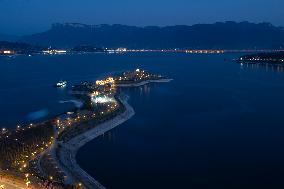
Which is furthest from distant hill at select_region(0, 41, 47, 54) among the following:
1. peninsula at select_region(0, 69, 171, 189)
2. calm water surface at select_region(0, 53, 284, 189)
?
peninsula at select_region(0, 69, 171, 189)

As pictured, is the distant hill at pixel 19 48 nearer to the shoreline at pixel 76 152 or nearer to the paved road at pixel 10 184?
the shoreline at pixel 76 152

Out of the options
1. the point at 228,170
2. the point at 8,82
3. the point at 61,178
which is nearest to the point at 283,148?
the point at 228,170

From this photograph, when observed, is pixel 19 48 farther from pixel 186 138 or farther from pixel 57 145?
pixel 57 145

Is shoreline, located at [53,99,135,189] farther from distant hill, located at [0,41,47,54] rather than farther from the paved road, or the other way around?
distant hill, located at [0,41,47,54]

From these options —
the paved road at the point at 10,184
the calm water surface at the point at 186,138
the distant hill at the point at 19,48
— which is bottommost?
the calm water surface at the point at 186,138

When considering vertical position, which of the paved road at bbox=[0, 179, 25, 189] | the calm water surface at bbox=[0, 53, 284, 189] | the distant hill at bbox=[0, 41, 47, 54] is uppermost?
the distant hill at bbox=[0, 41, 47, 54]

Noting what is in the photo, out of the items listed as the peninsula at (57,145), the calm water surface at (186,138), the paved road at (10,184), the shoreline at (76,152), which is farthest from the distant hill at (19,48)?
the paved road at (10,184)
